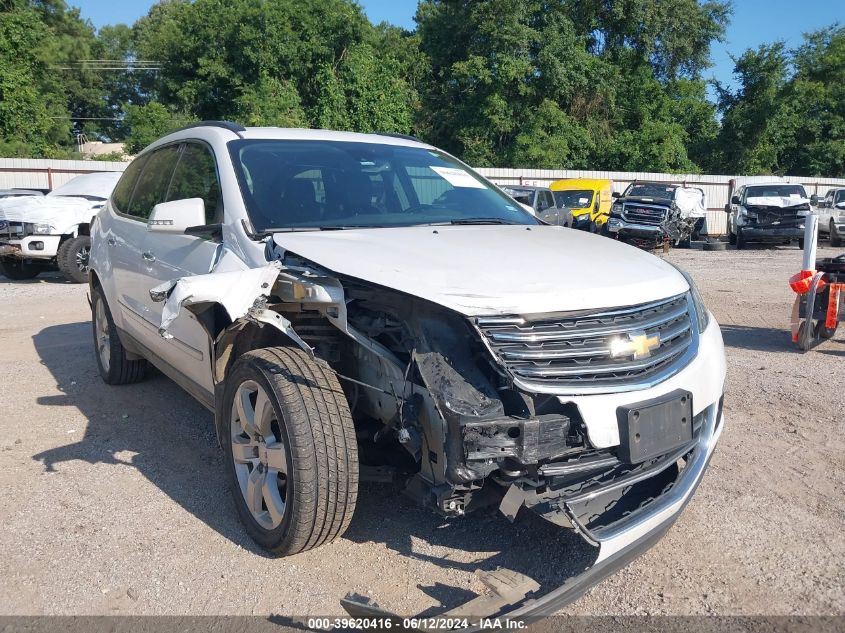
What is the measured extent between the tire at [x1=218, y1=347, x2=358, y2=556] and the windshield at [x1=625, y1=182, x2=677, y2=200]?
17.4 m

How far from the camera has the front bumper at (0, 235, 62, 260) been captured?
1121cm

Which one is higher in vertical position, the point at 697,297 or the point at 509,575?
the point at 697,297

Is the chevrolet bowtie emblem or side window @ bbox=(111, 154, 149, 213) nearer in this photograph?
the chevrolet bowtie emblem

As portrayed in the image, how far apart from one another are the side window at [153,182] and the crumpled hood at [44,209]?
731cm

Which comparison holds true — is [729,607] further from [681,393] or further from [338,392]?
[338,392]

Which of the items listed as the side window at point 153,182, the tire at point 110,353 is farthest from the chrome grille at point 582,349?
the tire at point 110,353

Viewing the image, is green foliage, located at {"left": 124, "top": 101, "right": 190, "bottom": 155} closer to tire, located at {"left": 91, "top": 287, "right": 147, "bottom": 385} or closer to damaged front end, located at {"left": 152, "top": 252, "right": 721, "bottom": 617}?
tire, located at {"left": 91, "top": 287, "right": 147, "bottom": 385}

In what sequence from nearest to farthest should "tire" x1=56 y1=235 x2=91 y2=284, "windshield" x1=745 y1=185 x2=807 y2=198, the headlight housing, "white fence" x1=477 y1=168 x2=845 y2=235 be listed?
1. the headlight housing
2. "tire" x1=56 y1=235 x2=91 y2=284
3. "windshield" x1=745 y1=185 x2=807 y2=198
4. "white fence" x1=477 y1=168 x2=845 y2=235

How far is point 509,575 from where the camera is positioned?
2725 millimetres

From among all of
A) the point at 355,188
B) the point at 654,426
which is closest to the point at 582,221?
the point at 355,188

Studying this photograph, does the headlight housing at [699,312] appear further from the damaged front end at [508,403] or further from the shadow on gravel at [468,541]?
the shadow on gravel at [468,541]

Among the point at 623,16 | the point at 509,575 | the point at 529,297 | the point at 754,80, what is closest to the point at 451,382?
the point at 529,297

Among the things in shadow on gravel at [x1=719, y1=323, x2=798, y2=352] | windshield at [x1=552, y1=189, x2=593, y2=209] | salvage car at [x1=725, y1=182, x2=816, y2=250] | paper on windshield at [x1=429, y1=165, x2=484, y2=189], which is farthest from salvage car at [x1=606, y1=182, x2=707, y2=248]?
paper on windshield at [x1=429, y1=165, x2=484, y2=189]

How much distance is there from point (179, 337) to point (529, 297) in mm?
2150
